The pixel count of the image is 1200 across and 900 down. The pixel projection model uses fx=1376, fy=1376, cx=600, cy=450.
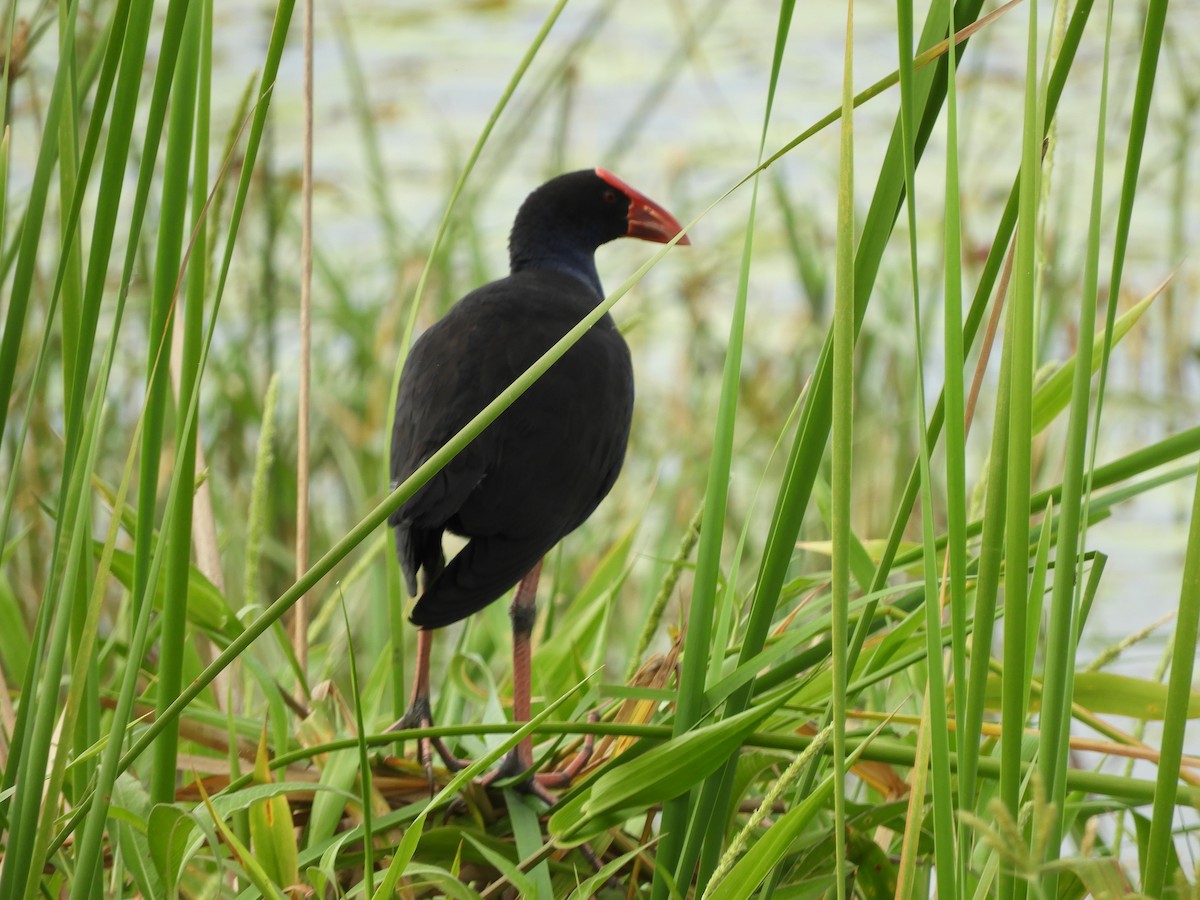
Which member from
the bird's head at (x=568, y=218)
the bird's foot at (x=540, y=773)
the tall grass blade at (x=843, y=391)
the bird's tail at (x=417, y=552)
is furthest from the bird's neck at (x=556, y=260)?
the tall grass blade at (x=843, y=391)

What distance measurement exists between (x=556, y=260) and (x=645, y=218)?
0.16 metres

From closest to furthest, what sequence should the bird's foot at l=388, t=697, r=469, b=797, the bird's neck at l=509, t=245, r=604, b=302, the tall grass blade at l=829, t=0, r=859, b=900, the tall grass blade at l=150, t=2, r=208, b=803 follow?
the tall grass blade at l=829, t=0, r=859, b=900
the tall grass blade at l=150, t=2, r=208, b=803
the bird's foot at l=388, t=697, r=469, b=797
the bird's neck at l=509, t=245, r=604, b=302

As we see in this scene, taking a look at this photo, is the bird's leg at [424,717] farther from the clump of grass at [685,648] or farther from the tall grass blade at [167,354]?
the tall grass blade at [167,354]

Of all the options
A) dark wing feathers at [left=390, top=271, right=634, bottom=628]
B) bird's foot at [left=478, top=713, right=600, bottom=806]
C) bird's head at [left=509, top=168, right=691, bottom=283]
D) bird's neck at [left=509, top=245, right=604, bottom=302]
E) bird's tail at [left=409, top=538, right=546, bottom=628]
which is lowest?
bird's foot at [left=478, top=713, right=600, bottom=806]

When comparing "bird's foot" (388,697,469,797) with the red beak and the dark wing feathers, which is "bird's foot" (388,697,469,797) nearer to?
the dark wing feathers

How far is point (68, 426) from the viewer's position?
746mm

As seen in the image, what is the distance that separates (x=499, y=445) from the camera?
125 centimetres

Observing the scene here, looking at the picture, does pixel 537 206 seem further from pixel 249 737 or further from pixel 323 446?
pixel 323 446

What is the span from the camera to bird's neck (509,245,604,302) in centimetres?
176

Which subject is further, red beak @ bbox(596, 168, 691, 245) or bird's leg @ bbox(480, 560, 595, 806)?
red beak @ bbox(596, 168, 691, 245)

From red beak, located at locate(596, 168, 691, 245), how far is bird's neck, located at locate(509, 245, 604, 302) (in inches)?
3.5

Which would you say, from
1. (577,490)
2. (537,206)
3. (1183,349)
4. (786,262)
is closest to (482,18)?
(786,262)

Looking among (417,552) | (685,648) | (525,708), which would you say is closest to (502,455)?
(417,552)

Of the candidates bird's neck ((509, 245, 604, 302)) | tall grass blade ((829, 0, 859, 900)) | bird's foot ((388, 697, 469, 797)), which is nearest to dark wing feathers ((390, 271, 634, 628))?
bird's foot ((388, 697, 469, 797))
